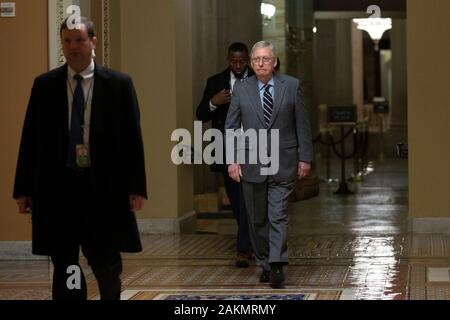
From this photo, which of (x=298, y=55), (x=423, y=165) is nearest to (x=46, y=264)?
(x=423, y=165)

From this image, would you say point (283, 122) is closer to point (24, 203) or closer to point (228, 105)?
point (228, 105)

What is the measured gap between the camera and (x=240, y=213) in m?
9.21

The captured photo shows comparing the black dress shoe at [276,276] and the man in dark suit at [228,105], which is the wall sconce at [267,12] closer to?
the man in dark suit at [228,105]

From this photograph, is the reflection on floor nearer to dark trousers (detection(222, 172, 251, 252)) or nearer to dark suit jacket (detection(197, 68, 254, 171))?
dark trousers (detection(222, 172, 251, 252))

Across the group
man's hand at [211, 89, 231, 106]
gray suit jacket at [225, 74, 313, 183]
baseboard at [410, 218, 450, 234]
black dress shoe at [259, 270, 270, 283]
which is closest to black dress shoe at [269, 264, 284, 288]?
black dress shoe at [259, 270, 270, 283]

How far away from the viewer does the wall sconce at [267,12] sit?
1569 centimetres

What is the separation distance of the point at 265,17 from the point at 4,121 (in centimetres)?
665

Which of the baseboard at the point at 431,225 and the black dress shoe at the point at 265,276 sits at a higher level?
the baseboard at the point at 431,225

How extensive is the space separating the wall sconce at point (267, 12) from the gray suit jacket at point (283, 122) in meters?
7.10

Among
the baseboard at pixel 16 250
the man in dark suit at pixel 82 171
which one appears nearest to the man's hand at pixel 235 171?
the baseboard at pixel 16 250

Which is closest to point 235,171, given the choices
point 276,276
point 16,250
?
point 276,276

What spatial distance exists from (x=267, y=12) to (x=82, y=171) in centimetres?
1030

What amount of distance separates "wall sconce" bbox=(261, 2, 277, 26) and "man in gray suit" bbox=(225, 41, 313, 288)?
23.3ft
